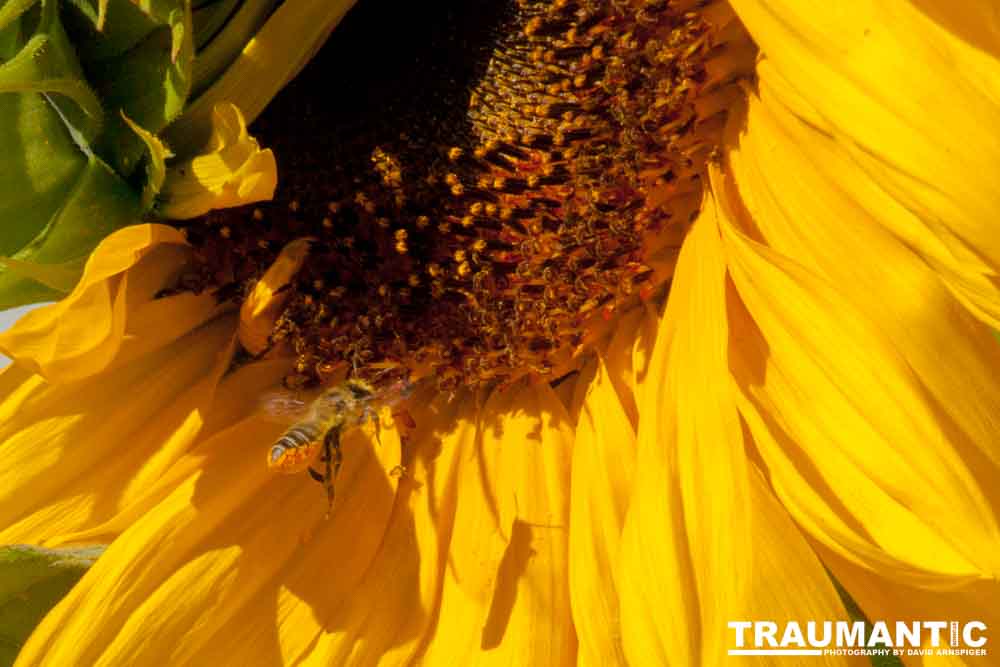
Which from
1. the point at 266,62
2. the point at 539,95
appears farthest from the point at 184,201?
the point at 539,95

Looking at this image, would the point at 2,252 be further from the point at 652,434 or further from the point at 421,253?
the point at 652,434

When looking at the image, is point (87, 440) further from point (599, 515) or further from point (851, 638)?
point (851, 638)

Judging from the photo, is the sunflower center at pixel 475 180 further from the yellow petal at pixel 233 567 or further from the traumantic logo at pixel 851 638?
the traumantic logo at pixel 851 638

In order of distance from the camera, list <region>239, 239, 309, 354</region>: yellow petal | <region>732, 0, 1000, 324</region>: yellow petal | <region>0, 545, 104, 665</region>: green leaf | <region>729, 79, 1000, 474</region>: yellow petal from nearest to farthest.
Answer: <region>732, 0, 1000, 324</region>: yellow petal
<region>729, 79, 1000, 474</region>: yellow petal
<region>0, 545, 104, 665</region>: green leaf
<region>239, 239, 309, 354</region>: yellow petal

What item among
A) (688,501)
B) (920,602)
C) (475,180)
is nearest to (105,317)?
(475,180)

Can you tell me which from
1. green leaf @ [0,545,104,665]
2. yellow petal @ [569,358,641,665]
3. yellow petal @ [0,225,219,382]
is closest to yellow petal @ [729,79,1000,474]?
yellow petal @ [569,358,641,665]

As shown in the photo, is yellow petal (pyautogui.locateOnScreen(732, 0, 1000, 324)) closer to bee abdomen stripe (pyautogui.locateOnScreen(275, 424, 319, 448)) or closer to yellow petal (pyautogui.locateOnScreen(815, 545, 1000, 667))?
yellow petal (pyautogui.locateOnScreen(815, 545, 1000, 667))

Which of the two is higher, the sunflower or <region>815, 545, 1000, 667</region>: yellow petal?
the sunflower
